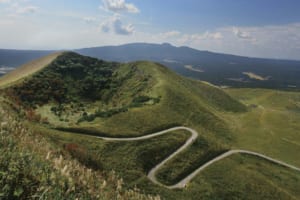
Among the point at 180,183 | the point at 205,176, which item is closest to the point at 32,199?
the point at 180,183

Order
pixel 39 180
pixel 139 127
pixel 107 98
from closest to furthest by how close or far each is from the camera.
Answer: pixel 39 180
pixel 139 127
pixel 107 98

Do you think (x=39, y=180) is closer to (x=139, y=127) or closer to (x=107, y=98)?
(x=139, y=127)

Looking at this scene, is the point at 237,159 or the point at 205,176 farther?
the point at 237,159

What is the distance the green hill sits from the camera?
49.5m

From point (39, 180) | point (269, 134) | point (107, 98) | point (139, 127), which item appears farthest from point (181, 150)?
point (39, 180)

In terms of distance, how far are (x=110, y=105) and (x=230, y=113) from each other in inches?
2091

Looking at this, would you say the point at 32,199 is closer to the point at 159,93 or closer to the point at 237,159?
the point at 237,159

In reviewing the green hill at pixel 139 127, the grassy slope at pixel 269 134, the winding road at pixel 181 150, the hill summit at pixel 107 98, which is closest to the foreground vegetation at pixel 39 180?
the green hill at pixel 139 127

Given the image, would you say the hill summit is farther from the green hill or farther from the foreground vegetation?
the foreground vegetation

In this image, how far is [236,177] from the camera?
55875mm

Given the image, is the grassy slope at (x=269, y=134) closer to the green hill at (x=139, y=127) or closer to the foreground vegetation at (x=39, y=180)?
the green hill at (x=139, y=127)

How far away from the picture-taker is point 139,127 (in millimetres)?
66500

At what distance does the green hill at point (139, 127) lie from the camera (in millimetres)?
49531

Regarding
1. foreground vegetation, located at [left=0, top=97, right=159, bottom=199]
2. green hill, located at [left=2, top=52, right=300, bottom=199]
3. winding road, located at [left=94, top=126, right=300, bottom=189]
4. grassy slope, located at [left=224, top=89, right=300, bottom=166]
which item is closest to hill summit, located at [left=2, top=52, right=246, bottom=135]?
green hill, located at [left=2, top=52, right=300, bottom=199]
